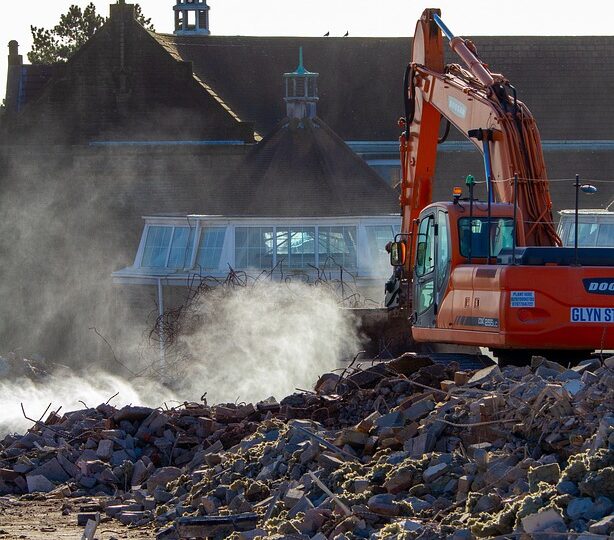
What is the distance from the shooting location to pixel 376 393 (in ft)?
50.4

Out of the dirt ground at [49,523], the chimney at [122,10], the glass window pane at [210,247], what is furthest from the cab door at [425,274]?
the chimney at [122,10]

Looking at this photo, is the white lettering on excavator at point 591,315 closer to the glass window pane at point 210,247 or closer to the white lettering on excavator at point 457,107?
the white lettering on excavator at point 457,107

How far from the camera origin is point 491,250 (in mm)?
16500

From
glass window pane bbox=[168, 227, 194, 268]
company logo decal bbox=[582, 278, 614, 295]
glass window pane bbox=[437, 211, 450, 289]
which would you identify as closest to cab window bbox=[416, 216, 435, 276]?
glass window pane bbox=[437, 211, 450, 289]

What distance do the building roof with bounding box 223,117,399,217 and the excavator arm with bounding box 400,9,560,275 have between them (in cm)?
1816

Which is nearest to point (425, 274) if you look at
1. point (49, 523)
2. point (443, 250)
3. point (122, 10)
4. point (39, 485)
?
point (443, 250)

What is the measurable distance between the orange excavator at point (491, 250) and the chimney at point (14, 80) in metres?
34.5

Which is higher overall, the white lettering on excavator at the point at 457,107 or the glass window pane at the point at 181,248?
the white lettering on excavator at the point at 457,107

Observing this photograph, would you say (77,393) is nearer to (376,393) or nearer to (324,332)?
(324,332)

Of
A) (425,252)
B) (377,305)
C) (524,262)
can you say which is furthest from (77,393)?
(524,262)

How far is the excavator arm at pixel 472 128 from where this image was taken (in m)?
16.8

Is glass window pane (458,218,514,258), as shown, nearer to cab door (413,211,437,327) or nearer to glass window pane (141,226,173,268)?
cab door (413,211,437,327)

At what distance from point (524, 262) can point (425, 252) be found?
287 cm

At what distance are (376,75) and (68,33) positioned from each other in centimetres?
3440
